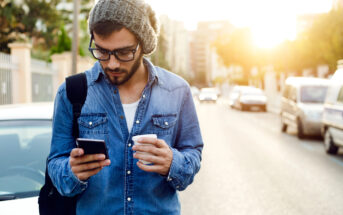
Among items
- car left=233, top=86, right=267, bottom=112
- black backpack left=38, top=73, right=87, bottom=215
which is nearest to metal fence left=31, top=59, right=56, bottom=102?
black backpack left=38, top=73, right=87, bottom=215

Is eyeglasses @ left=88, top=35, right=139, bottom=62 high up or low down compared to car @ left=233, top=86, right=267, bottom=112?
up

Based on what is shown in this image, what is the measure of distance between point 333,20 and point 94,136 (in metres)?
24.9

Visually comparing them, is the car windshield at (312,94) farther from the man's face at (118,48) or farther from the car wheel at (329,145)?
the man's face at (118,48)

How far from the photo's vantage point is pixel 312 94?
13.1m

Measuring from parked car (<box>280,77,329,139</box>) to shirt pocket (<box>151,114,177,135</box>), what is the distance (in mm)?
10587

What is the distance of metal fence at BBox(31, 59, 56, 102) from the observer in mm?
13905

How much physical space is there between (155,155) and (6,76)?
36.4 feet

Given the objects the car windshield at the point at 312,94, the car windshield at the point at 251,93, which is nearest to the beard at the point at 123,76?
the car windshield at the point at 312,94

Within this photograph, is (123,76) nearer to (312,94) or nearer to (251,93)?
(312,94)

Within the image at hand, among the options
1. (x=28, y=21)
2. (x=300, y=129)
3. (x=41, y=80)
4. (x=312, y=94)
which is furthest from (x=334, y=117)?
(x=28, y=21)

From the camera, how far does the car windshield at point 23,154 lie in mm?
2834

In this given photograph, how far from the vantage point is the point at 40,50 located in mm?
33406

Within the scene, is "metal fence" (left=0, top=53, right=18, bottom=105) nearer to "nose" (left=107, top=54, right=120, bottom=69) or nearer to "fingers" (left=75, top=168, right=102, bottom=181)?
"nose" (left=107, top=54, right=120, bottom=69)

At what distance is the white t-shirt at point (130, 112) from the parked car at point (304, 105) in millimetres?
10652
